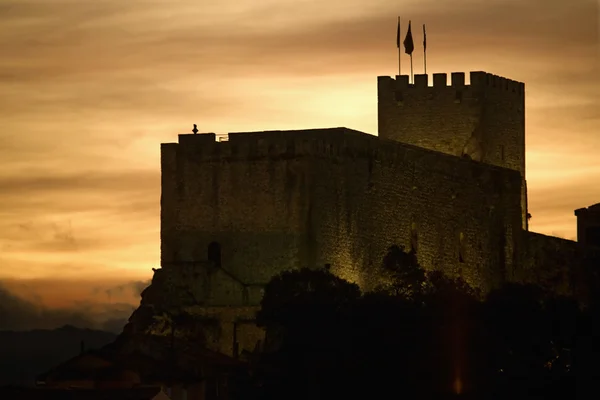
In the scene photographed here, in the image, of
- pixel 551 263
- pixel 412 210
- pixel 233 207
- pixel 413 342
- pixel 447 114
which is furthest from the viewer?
pixel 551 263

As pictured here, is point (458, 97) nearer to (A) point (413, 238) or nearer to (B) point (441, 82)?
(B) point (441, 82)

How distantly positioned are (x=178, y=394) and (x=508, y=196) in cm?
2263

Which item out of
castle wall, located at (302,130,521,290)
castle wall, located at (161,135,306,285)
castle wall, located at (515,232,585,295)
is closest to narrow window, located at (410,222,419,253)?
castle wall, located at (302,130,521,290)

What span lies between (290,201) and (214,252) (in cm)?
349

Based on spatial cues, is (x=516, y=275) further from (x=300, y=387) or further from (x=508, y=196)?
(x=300, y=387)

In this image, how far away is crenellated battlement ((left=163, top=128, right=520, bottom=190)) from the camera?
302 feet

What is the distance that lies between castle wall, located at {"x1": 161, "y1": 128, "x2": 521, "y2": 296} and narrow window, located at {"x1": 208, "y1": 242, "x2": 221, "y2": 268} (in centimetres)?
21

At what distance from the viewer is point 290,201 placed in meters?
91.6

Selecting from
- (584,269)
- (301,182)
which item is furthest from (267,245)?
(584,269)

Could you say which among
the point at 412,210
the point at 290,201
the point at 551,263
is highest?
the point at 412,210

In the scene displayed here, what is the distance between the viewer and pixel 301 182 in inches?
3607

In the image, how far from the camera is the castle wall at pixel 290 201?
301ft

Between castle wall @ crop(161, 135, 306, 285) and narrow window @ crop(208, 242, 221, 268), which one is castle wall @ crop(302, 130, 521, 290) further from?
narrow window @ crop(208, 242, 221, 268)

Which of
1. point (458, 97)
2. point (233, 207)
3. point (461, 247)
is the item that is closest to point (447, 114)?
point (458, 97)
